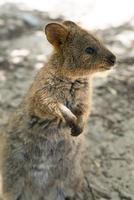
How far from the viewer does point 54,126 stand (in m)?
5.04

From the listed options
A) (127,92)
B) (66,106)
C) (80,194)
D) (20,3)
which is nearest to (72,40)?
(66,106)

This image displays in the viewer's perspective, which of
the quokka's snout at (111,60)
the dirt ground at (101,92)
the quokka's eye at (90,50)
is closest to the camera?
the quokka's snout at (111,60)

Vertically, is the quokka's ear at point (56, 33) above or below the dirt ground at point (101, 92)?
above

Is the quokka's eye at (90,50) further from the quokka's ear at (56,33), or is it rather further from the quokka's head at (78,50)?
the quokka's ear at (56,33)

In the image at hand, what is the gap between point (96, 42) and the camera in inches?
199

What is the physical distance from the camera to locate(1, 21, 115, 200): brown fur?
5.02 metres

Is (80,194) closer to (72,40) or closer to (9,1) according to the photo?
(72,40)

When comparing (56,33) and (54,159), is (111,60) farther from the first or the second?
(54,159)

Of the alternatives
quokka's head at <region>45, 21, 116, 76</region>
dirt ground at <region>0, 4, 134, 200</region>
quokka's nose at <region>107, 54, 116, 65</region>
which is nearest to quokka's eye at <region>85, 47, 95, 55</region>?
quokka's head at <region>45, 21, 116, 76</region>

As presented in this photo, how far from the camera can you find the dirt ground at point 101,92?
590 cm

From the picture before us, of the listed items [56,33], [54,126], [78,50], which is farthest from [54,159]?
[56,33]

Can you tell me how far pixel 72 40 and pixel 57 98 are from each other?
20.1 inches

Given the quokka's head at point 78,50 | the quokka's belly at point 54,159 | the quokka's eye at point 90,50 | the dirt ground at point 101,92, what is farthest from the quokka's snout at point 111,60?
the dirt ground at point 101,92

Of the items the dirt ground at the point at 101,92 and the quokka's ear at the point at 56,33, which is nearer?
the quokka's ear at the point at 56,33
